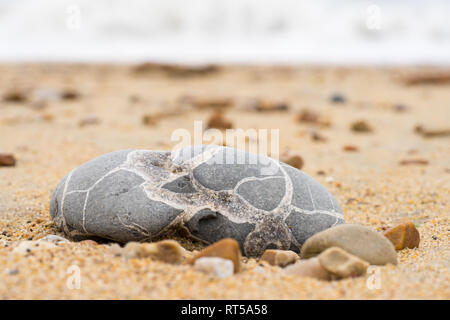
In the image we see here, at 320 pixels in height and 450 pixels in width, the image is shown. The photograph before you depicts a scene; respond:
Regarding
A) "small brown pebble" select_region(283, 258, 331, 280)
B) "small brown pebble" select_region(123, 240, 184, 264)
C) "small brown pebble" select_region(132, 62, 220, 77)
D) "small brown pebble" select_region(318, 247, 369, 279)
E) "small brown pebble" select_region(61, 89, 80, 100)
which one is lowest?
"small brown pebble" select_region(283, 258, 331, 280)

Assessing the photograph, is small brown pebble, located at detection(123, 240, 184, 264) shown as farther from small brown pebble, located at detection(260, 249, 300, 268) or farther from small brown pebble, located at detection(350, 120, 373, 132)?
small brown pebble, located at detection(350, 120, 373, 132)

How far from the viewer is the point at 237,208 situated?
9.47 ft

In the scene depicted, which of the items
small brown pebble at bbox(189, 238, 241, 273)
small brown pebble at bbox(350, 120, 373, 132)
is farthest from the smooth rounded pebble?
small brown pebble at bbox(350, 120, 373, 132)

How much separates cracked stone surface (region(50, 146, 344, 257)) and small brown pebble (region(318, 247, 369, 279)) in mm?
480

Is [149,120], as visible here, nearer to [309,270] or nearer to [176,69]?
[309,270]

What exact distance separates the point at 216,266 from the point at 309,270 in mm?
474

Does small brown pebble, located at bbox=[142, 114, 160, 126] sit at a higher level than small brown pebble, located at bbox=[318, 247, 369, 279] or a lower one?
higher

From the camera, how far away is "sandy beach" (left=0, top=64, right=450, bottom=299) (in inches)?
87.6

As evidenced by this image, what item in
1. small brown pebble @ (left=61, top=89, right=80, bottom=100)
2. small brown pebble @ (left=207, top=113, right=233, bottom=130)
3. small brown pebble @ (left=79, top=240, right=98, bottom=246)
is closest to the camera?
small brown pebble @ (left=79, top=240, right=98, bottom=246)

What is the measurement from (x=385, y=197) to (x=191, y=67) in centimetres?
975

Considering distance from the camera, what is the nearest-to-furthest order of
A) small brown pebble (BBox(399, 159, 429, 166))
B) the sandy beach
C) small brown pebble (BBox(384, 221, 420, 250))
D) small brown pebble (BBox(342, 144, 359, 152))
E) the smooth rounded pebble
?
1. the sandy beach
2. the smooth rounded pebble
3. small brown pebble (BBox(384, 221, 420, 250))
4. small brown pebble (BBox(399, 159, 429, 166))
5. small brown pebble (BBox(342, 144, 359, 152))

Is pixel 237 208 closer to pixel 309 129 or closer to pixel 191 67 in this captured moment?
pixel 309 129

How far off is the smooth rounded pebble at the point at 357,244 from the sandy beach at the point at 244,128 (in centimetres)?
9

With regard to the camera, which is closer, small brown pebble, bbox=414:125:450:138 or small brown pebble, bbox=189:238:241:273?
small brown pebble, bbox=189:238:241:273
